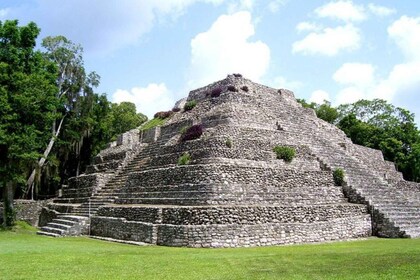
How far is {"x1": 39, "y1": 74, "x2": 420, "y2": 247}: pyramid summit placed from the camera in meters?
18.1

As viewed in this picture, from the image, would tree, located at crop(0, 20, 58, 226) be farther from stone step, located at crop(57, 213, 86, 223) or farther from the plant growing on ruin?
the plant growing on ruin

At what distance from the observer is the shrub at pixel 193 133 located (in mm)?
24344

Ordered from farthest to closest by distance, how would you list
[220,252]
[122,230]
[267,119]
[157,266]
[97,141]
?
[97,141] < [267,119] < [122,230] < [220,252] < [157,266]

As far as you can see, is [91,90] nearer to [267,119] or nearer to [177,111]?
[177,111]

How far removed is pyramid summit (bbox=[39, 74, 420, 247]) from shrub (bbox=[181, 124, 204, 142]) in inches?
2.9

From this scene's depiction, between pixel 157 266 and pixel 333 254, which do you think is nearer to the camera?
pixel 157 266

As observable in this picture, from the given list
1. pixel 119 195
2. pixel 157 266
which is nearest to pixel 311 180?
pixel 119 195

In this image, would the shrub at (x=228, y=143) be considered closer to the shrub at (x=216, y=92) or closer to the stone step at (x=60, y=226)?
the shrub at (x=216, y=92)

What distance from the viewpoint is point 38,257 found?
534 inches

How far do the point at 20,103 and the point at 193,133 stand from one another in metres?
11.7

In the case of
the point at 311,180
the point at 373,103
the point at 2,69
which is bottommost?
the point at 311,180

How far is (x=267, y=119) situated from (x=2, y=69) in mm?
17283

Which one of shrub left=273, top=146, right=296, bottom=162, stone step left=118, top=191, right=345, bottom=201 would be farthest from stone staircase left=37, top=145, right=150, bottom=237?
shrub left=273, top=146, right=296, bottom=162

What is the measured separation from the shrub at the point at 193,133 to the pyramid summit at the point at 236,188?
74mm
